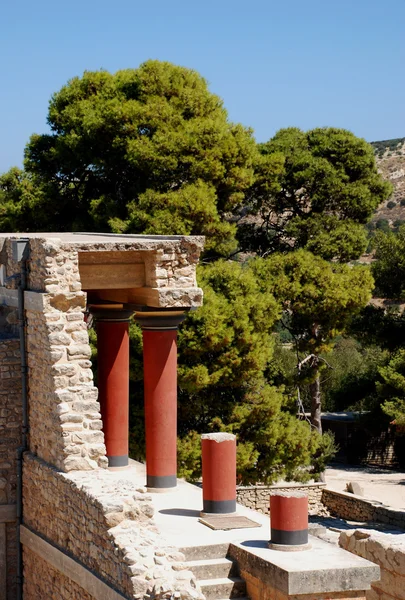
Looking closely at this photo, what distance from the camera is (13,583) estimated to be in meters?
11.2

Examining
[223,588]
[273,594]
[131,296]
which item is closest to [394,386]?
[131,296]

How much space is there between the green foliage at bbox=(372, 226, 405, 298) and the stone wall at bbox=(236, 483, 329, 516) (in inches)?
298

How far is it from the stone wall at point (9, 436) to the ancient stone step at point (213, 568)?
9.04 ft

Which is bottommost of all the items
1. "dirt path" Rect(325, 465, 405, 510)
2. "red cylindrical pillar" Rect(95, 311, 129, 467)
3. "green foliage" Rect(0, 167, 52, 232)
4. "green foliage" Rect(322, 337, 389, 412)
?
"dirt path" Rect(325, 465, 405, 510)

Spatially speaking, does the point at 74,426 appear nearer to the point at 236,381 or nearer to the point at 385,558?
the point at 385,558

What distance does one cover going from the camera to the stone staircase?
30.0ft

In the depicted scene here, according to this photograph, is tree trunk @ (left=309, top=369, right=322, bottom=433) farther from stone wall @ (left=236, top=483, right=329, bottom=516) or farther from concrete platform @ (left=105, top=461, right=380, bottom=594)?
concrete platform @ (left=105, top=461, right=380, bottom=594)

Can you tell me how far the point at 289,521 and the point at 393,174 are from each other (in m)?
63.2

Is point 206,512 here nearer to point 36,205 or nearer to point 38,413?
point 38,413

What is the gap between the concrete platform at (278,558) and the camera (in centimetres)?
845

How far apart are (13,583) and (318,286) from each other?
44.8 feet

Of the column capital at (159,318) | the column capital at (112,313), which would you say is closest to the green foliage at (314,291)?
the column capital at (112,313)

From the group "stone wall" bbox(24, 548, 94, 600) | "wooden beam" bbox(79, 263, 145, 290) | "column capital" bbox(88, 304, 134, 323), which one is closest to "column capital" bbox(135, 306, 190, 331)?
"wooden beam" bbox(79, 263, 145, 290)

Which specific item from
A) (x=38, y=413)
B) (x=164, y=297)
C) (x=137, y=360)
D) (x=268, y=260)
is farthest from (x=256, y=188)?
(x=38, y=413)
